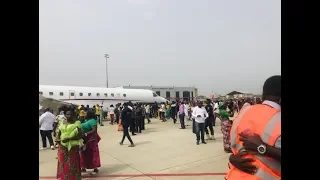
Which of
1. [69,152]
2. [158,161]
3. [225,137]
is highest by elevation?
[69,152]

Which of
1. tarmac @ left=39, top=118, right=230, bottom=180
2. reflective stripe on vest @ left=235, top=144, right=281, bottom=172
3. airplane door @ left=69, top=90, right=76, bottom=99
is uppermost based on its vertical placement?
airplane door @ left=69, top=90, right=76, bottom=99

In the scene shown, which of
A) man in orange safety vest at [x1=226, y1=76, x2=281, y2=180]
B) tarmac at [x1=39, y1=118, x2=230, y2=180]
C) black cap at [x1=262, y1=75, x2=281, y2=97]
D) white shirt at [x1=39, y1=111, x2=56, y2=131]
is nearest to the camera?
man in orange safety vest at [x1=226, y1=76, x2=281, y2=180]

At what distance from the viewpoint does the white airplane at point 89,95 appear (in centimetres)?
2255

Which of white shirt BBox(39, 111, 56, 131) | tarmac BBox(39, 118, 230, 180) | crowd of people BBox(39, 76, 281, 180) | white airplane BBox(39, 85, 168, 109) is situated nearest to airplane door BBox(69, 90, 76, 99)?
white airplane BBox(39, 85, 168, 109)

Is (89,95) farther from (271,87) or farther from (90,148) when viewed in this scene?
(271,87)

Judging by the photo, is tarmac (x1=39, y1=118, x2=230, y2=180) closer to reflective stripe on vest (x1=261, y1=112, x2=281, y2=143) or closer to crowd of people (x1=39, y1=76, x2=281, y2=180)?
crowd of people (x1=39, y1=76, x2=281, y2=180)

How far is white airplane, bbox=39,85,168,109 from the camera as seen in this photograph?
22.5 metres

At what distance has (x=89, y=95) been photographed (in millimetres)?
23672

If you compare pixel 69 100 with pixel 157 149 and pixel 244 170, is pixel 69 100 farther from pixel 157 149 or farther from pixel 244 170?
pixel 244 170

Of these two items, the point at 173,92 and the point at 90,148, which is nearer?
the point at 90,148

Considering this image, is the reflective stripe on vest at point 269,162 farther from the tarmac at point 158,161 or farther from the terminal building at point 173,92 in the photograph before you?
the terminal building at point 173,92

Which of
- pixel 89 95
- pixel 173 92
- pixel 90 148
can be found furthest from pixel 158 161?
pixel 173 92
